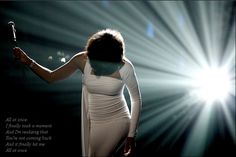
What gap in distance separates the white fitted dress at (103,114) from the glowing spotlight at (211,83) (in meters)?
2.55

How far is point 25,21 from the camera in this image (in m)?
4.12

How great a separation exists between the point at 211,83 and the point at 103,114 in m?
2.78

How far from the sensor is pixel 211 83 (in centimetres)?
430

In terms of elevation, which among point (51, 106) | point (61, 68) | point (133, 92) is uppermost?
point (61, 68)

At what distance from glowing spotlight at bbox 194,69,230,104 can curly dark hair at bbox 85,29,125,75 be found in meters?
2.61

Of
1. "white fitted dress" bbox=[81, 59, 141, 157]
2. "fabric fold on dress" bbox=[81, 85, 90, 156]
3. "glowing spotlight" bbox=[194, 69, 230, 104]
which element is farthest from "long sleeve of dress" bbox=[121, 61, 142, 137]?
"glowing spotlight" bbox=[194, 69, 230, 104]

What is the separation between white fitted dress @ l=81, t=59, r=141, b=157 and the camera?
179cm

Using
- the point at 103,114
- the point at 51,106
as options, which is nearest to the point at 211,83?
the point at 51,106

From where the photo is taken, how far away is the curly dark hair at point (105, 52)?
1771mm

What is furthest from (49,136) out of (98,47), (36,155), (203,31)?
(203,31)

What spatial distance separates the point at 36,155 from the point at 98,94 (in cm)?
162

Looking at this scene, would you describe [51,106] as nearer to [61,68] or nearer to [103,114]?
[61,68]

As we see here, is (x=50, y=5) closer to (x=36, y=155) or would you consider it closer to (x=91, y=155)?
(x=36, y=155)

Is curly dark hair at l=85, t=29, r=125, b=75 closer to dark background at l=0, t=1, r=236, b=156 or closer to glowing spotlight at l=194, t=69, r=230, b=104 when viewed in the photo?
dark background at l=0, t=1, r=236, b=156
